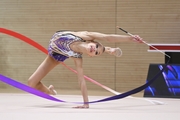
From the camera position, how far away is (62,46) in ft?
16.5

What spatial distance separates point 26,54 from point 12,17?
3.08ft

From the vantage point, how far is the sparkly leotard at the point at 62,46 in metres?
4.88

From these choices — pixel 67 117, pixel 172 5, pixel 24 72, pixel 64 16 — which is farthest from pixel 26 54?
pixel 67 117

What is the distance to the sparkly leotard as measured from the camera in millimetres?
4880

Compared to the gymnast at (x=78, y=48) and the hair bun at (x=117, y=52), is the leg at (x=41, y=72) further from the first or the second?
the hair bun at (x=117, y=52)

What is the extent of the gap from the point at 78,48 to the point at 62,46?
0.33 metres

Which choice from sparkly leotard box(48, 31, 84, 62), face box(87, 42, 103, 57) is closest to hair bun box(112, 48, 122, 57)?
face box(87, 42, 103, 57)

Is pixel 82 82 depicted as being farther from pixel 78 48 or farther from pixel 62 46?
pixel 62 46

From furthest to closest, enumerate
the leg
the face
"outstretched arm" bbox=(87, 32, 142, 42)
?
the leg → the face → "outstretched arm" bbox=(87, 32, 142, 42)

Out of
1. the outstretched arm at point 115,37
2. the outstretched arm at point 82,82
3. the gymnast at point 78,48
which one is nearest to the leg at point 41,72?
the gymnast at point 78,48

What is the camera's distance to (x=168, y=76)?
6367 mm

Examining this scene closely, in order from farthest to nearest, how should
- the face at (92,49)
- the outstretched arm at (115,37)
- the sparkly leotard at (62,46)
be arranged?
the sparkly leotard at (62,46)
the face at (92,49)
the outstretched arm at (115,37)

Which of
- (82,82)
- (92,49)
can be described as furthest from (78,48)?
(82,82)

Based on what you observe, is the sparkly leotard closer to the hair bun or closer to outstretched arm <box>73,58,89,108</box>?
outstretched arm <box>73,58,89,108</box>
